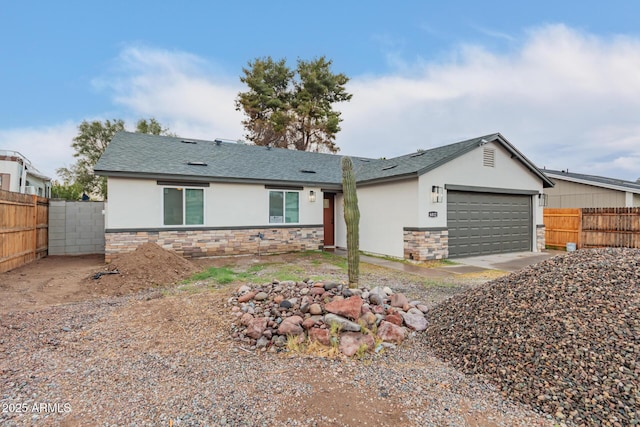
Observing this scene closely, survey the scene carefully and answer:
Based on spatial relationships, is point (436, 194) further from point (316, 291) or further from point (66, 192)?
point (66, 192)

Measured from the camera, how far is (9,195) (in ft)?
25.4

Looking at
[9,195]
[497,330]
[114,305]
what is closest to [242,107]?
[9,195]

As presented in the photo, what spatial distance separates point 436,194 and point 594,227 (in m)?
7.29

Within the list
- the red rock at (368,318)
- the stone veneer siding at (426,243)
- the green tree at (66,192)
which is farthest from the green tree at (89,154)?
the red rock at (368,318)

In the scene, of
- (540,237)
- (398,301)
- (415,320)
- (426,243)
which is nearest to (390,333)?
(415,320)

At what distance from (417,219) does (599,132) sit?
13.1m

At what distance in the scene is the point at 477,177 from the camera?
1076cm

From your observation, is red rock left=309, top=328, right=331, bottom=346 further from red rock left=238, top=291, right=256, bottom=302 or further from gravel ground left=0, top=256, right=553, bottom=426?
red rock left=238, top=291, right=256, bottom=302

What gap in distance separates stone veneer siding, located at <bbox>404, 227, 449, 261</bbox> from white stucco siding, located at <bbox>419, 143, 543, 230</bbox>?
25 centimetres

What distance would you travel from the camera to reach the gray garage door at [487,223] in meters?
10.4

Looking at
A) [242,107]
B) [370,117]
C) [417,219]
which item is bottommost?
[417,219]

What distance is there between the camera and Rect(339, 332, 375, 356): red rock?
11.3 ft

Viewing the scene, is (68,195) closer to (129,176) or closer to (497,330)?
(129,176)

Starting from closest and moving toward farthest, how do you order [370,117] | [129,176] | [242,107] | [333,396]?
[333,396]
[129,176]
[370,117]
[242,107]
